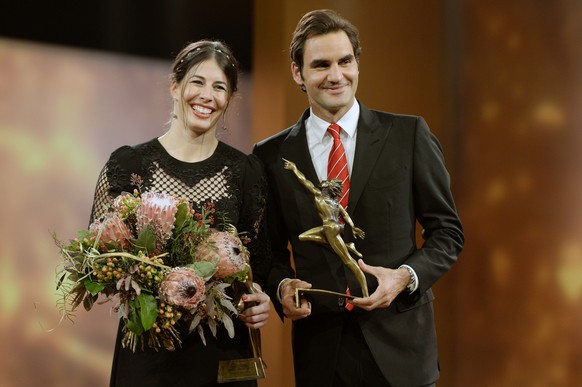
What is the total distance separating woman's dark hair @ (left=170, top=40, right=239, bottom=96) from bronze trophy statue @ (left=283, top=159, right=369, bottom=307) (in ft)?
1.72

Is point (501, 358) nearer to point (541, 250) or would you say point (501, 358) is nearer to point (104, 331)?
point (541, 250)

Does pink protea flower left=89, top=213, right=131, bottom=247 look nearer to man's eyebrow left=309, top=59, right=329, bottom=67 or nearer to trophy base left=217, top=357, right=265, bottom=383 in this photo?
trophy base left=217, top=357, right=265, bottom=383

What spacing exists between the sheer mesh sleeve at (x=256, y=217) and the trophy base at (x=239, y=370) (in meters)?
0.39

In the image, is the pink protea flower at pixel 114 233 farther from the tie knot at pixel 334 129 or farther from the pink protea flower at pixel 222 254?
the tie knot at pixel 334 129

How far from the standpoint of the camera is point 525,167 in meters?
3.91

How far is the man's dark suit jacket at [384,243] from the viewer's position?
2.50 metres

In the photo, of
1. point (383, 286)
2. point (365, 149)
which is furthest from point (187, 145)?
point (383, 286)

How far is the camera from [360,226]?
2.54 m

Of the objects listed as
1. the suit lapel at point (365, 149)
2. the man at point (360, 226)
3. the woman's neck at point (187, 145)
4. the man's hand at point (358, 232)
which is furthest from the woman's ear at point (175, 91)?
the man's hand at point (358, 232)

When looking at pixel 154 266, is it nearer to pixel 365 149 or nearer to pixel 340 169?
pixel 340 169

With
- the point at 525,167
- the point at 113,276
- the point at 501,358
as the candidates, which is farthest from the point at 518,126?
the point at 113,276

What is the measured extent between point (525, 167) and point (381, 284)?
6.13ft

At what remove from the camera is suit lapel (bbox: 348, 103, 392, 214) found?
2.54 meters

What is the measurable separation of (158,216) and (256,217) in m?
0.60
